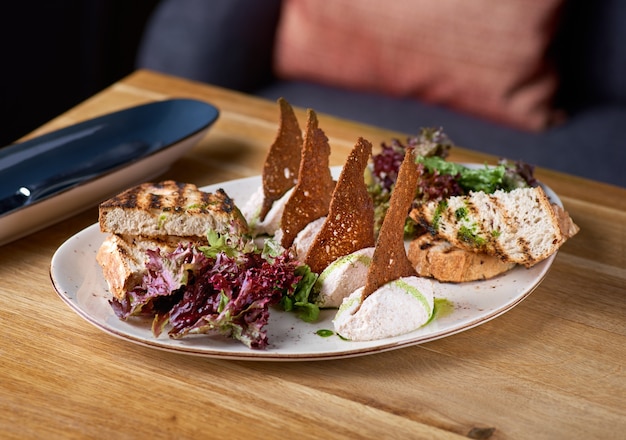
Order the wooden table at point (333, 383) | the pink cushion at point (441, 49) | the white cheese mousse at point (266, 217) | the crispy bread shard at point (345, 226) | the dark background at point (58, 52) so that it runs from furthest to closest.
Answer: the dark background at point (58, 52) < the pink cushion at point (441, 49) < the white cheese mousse at point (266, 217) < the crispy bread shard at point (345, 226) < the wooden table at point (333, 383)

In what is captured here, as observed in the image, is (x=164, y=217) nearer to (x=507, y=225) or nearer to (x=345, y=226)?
(x=345, y=226)

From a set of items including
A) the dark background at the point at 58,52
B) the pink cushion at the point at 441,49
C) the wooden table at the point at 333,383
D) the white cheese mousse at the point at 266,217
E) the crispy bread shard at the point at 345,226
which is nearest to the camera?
the wooden table at the point at 333,383

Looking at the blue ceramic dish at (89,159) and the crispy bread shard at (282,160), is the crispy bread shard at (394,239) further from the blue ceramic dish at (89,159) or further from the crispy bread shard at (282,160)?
the blue ceramic dish at (89,159)

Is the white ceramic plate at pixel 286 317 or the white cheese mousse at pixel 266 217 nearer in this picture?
the white ceramic plate at pixel 286 317

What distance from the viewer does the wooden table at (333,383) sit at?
110 cm

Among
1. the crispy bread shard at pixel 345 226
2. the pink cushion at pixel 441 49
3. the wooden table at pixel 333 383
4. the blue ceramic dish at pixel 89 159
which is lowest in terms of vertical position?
the wooden table at pixel 333 383

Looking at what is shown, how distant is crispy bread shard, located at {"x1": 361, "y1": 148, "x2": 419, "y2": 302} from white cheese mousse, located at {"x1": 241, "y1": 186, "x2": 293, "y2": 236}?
29 cm

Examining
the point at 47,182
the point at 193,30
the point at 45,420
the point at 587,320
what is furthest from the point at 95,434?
the point at 193,30

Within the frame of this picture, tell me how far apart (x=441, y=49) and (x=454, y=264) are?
5.18ft

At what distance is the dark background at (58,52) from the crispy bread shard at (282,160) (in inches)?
78.2

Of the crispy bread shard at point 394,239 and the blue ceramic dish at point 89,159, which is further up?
the crispy bread shard at point 394,239

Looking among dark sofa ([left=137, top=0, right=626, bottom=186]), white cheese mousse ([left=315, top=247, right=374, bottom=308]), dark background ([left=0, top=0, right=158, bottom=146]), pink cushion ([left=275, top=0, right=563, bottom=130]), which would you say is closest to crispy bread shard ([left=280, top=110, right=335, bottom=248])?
white cheese mousse ([left=315, top=247, right=374, bottom=308])

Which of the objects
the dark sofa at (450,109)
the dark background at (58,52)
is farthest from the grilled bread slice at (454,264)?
the dark background at (58,52)

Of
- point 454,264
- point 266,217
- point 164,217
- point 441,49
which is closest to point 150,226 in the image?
point 164,217
